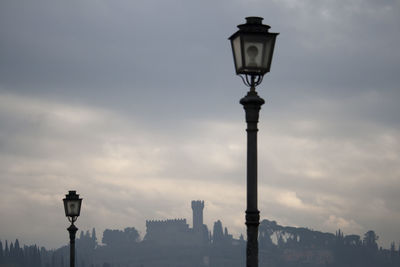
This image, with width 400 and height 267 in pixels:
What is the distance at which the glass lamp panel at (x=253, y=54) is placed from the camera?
12992 mm

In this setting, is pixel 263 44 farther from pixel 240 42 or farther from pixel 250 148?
pixel 250 148

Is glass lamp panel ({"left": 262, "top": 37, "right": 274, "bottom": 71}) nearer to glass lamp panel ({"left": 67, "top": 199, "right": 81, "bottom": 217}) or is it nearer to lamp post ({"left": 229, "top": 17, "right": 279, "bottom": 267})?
lamp post ({"left": 229, "top": 17, "right": 279, "bottom": 267})

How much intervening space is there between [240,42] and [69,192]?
2236cm

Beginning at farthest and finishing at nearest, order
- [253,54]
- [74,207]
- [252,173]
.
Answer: [74,207] < [252,173] < [253,54]

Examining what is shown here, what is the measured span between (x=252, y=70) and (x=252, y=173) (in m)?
1.71

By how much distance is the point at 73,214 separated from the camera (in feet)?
111

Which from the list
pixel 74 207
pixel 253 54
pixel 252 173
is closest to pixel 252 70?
pixel 253 54

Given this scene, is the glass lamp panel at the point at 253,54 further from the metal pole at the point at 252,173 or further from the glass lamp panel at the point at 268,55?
→ the metal pole at the point at 252,173

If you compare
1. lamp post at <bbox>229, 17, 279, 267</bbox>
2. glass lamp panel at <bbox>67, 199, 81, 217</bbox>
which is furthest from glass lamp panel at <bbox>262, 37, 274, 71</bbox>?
glass lamp panel at <bbox>67, 199, 81, 217</bbox>

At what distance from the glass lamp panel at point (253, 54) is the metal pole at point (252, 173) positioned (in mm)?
432

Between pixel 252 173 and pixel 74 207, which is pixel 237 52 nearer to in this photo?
pixel 252 173

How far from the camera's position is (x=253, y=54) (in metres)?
13.0

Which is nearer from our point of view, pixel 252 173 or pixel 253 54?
pixel 253 54

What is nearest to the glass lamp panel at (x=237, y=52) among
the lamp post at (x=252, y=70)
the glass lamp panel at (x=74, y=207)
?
the lamp post at (x=252, y=70)
